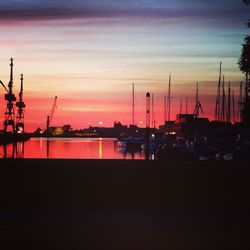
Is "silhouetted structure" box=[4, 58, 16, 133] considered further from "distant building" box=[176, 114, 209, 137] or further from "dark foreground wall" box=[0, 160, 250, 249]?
"dark foreground wall" box=[0, 160, 250, 249]

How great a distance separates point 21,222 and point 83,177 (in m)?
2.91

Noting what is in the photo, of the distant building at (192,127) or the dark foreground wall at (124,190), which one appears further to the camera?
the distant building at (192,127)

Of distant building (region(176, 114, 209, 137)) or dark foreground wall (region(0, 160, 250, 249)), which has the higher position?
distant building (region(176, 114, 209, 137))

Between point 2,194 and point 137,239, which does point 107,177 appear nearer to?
point 2,194

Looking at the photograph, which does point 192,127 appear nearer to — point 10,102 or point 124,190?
point 10,102

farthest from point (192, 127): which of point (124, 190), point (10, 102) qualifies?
point (124, 190)

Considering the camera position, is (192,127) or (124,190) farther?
(192,127)

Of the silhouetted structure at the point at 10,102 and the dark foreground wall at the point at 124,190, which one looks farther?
the silhouetted structure at the point at 10,102

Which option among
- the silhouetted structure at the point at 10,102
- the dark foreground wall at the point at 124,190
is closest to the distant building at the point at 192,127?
the silhouetted structure at the point at 10,102

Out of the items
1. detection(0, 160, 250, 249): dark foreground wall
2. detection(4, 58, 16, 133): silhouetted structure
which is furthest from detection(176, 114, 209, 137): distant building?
detection(0, 160, 250, 249): dark foreground wall

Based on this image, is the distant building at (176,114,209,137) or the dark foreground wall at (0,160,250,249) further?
the distant building at (176,114,209,137)

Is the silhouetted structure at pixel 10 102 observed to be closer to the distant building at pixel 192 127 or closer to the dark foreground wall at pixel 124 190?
the distant building at pixel 192 127

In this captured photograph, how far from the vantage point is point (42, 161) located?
16.9m

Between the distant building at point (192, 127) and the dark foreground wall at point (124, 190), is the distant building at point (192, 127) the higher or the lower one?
the higher one
